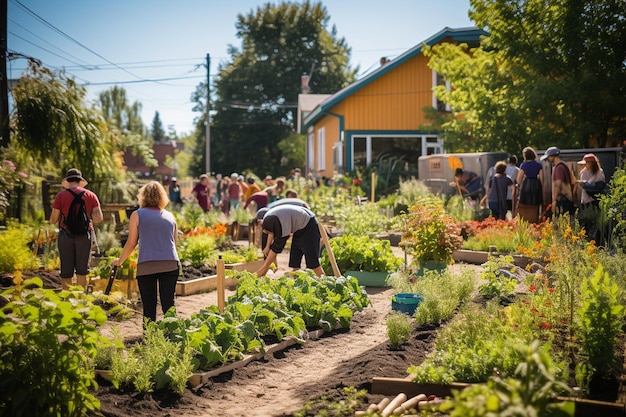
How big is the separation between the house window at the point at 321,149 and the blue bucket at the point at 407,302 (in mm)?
24769

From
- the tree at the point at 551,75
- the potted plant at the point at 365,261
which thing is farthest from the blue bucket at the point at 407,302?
the tree at the point at 551,75

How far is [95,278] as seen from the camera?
A: 33.5 feet

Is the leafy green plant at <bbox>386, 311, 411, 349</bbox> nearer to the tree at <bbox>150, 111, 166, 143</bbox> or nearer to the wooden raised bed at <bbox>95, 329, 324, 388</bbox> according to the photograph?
the wooden raised bed at <bbox>95, 329, 324, 388</bbox>

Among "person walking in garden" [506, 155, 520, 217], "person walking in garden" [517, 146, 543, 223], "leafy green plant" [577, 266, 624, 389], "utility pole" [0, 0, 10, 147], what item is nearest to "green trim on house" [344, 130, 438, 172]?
"person walking in garden" [506, 155, 520, 217]

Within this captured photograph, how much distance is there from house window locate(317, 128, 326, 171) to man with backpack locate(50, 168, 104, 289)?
23960 mm

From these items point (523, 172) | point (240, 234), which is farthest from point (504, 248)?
point (240, 234)

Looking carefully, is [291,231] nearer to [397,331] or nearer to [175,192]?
[397,331]

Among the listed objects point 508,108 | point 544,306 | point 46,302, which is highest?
point 508,108

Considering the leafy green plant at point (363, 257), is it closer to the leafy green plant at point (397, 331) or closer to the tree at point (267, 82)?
the leafy green plant at point (397, 331)

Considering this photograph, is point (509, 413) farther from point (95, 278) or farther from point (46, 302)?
point (95, 278)

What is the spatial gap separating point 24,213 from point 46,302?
11982mm

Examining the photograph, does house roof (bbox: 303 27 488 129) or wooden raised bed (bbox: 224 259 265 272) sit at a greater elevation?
house roof (bbox: 303 27 488 129)

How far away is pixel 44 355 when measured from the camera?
4242 millimetres

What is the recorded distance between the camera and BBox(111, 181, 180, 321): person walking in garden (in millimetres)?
7523
